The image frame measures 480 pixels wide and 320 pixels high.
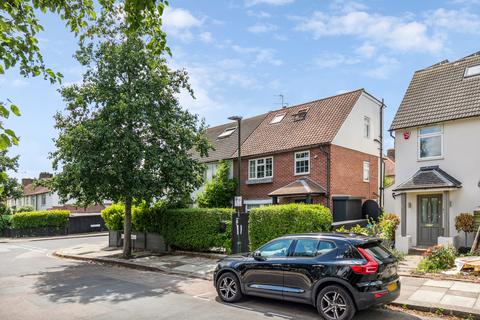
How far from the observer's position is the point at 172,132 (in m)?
16.7

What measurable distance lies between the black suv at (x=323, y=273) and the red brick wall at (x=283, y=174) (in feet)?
41.0

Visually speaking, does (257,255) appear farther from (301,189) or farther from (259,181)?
(259,181)

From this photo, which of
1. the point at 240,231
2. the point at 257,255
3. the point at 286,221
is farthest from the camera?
the point at 240,231

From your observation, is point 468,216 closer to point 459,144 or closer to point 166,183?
point 459,144

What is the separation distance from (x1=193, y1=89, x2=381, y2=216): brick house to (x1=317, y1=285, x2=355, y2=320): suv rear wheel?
12.7 meters

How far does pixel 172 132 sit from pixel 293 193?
24.7 feet

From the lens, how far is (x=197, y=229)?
1691 cm

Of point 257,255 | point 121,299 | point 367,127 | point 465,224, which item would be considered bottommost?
point 121,299

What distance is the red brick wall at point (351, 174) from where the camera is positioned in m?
21.2

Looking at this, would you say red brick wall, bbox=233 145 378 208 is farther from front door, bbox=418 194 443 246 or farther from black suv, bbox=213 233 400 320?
black suv, bbox=213 233 400 320

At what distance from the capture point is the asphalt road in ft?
26.7

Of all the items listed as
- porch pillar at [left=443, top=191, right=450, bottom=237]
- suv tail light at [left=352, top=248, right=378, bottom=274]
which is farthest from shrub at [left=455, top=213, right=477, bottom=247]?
suv tail light at [left=352, top=248, right=378, bottom=274]

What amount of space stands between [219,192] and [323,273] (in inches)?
669

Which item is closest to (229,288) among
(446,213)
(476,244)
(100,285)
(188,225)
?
(100,285)
